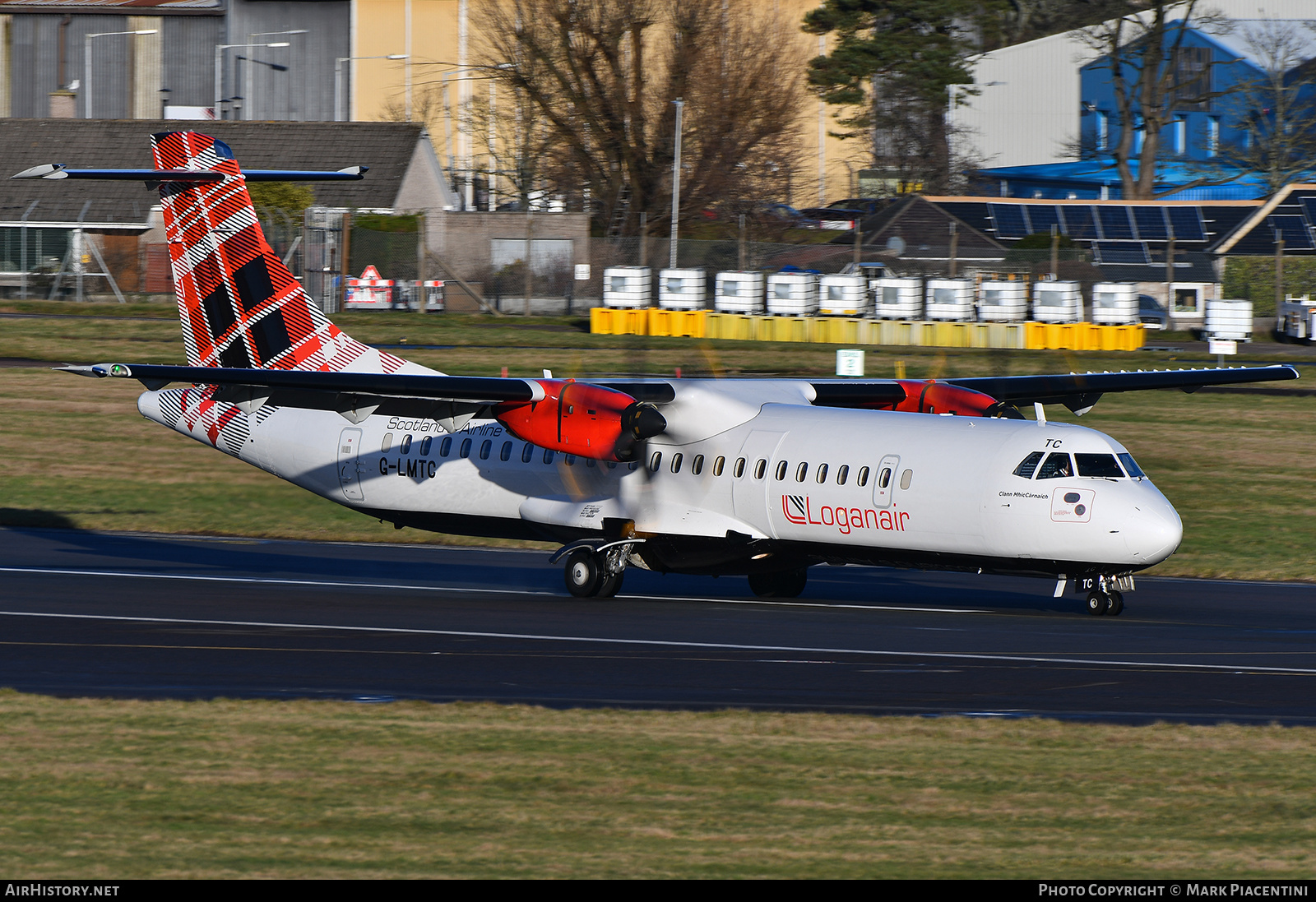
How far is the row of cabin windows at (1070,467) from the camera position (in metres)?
18.6

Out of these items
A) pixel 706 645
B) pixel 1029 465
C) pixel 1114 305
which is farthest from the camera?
pixel 1114 305

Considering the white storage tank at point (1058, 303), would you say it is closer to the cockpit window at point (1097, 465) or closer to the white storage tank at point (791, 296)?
the white storage tank at point (791, 296)

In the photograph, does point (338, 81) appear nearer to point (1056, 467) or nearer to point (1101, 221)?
point (1101, 221)

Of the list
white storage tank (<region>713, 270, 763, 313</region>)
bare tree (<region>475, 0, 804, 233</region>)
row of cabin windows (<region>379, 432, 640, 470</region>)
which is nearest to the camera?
row of cabin windows (<region>379, 432, 640, 470</region>)

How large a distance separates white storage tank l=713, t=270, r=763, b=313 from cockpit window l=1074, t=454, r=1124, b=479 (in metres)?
32.3

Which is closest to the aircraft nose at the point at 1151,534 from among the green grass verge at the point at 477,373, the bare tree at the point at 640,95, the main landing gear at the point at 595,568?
the green grass verge at the point at 477,373

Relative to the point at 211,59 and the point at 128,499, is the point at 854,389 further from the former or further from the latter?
the point at 211,59

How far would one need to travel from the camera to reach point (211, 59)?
94438 millimetres

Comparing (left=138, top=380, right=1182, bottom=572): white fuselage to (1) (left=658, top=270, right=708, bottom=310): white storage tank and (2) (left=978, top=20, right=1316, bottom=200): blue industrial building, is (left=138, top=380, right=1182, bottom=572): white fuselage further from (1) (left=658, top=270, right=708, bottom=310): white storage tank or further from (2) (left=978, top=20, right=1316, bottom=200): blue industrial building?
(2) (left=978, top=20, right=1316, bottom=200): blue industrial building

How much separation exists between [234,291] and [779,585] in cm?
966

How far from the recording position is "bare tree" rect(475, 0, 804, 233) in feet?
215

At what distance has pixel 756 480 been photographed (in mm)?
20656

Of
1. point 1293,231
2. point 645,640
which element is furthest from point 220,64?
point 645,640

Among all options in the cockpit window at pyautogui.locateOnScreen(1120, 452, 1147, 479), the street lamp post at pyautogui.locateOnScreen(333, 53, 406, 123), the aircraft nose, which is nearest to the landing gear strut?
the aircraft nose
